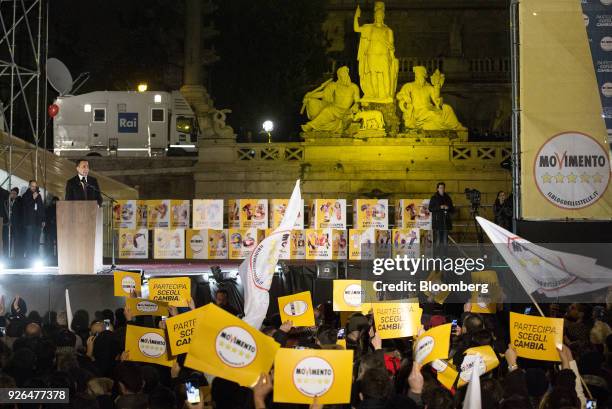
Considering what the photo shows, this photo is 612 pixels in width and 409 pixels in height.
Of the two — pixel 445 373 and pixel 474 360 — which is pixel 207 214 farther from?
pixel 474 360

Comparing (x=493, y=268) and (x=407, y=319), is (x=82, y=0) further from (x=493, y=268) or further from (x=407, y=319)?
(x=407, y=319)

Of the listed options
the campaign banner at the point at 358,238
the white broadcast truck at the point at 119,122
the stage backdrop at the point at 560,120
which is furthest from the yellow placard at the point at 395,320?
the white broadcast truck at the point at 119,122

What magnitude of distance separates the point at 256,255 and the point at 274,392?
9.31 ft

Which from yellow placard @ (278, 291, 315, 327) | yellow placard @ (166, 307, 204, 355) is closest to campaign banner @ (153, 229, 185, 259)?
yellow placard @ (278, 291, 315, 327)

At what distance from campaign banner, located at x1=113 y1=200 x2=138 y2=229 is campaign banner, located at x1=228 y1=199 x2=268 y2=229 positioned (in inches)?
83.7

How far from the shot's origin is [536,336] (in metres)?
9.10

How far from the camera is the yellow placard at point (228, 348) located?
7.03 metres

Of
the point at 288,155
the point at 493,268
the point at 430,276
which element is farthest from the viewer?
the point at 288,155

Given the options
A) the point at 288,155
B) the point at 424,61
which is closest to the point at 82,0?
the point at 424,61

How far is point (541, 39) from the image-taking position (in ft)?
46.6

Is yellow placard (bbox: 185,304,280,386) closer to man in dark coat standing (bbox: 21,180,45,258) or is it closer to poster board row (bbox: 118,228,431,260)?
man in dark coat standing (bbox: 21,180,45,258)

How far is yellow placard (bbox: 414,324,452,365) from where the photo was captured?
8.26m

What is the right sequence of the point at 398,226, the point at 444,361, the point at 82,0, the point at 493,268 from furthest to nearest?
the point at 82,0 < the point at 398,226 < the point at 493,268 < the point at 444,361

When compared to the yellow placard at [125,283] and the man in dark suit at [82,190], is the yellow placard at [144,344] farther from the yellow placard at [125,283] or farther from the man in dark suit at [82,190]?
the man in dark suit at [82,190]
